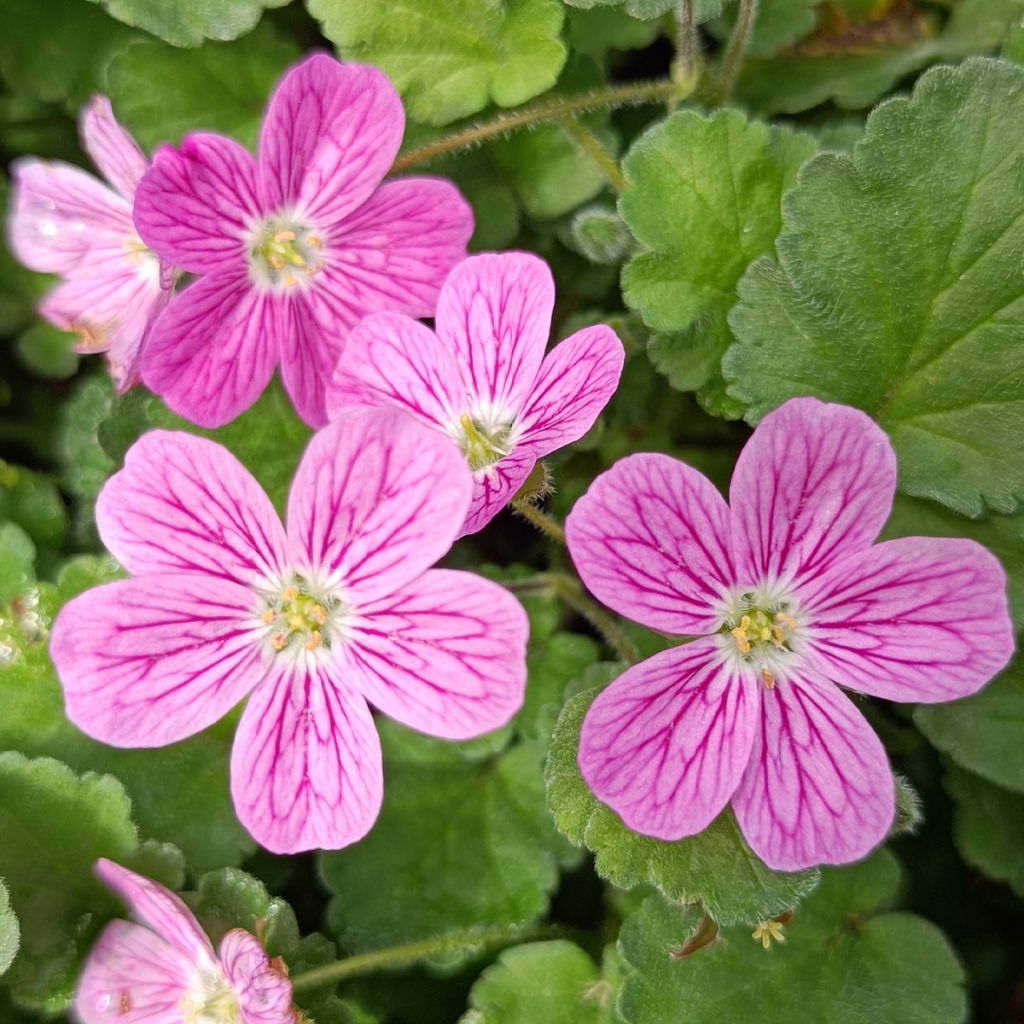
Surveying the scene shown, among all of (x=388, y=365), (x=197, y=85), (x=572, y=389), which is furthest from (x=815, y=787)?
(x=197, y=85)

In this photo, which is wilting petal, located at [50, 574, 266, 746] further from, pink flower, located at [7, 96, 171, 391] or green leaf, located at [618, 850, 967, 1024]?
green leaf, located at [618, 850, 967, 1024]

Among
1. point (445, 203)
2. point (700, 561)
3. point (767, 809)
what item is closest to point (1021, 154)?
point (700, 561)

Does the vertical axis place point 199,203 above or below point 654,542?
above

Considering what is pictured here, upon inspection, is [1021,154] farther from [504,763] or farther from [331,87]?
[504,763]

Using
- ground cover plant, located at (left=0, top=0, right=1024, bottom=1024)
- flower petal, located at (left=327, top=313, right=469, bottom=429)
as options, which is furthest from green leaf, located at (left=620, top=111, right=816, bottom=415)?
flower petal, located at (left=327, top=313, right=469, bottom=429)

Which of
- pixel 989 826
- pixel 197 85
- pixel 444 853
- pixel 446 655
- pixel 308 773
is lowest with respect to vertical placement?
pixel 444 853

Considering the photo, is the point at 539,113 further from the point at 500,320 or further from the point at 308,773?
the point at 308,773

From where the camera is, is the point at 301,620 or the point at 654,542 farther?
the point at 301,620
